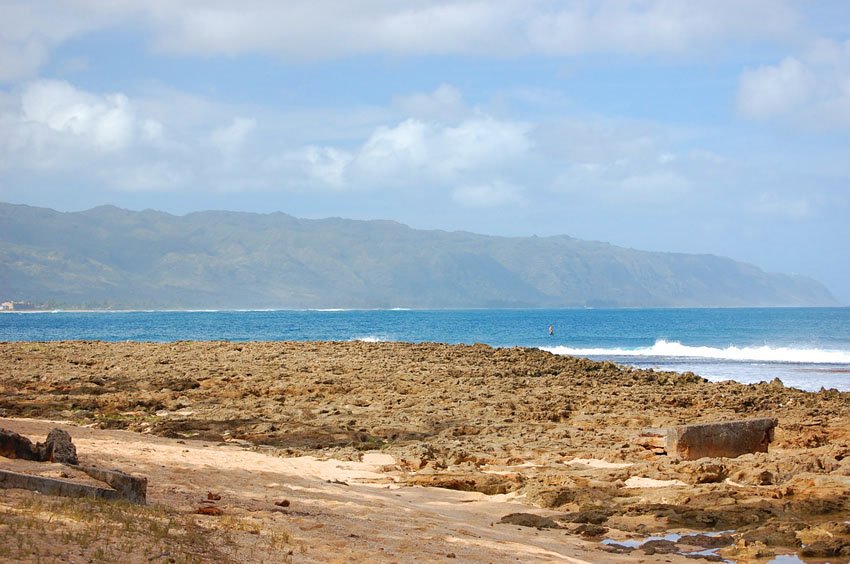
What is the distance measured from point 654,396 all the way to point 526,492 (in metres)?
10.1

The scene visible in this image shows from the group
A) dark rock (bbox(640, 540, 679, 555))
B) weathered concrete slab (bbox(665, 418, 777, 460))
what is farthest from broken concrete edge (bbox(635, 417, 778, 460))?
dark rock (bbox(640, 540, 679, 555))

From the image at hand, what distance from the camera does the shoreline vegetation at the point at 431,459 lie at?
28.3 feet

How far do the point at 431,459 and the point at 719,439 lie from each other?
4.18 meters

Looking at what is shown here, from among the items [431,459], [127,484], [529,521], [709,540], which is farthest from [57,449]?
[709,540]

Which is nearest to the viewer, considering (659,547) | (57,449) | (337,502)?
(659,547)

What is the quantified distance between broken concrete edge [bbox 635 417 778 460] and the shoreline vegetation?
0.79 feet

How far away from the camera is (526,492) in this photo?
11.6 meters

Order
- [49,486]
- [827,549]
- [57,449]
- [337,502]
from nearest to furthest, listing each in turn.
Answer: [49,486], [827,549], [57,449], [337,502]

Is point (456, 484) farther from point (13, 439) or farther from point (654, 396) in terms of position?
point (654, 396)

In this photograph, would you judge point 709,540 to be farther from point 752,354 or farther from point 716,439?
point 752,354

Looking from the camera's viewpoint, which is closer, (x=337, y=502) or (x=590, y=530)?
(x=590, y=530)

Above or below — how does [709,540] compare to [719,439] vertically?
below

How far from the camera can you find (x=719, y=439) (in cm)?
1344

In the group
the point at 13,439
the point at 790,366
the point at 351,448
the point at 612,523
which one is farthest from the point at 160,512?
the point at 790,366
